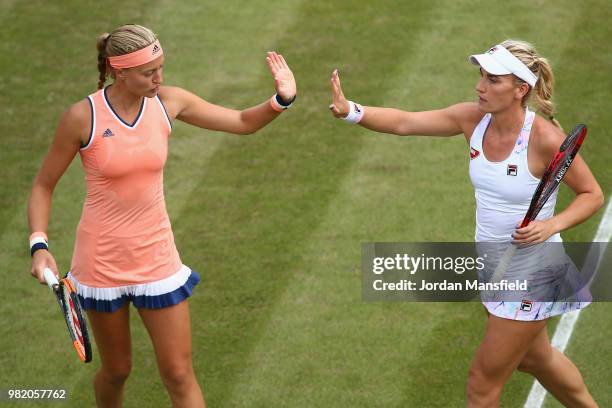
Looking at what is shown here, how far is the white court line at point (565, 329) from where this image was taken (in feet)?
24.9

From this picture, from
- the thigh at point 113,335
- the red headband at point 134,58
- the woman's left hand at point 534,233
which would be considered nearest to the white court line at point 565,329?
the woman's left hand at point 534,233

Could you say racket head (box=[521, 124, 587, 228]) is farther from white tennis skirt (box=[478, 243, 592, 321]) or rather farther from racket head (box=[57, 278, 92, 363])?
racket head (box=[57, 278, 92, 363])

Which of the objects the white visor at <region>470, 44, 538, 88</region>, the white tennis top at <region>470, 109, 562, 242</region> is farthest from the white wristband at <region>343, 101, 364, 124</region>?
the white visor at <region>470, 44, 538, 88</region>

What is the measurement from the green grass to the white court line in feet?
0.22

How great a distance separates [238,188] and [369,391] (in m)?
2.60

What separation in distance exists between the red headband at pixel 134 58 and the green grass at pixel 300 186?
2.43 metres

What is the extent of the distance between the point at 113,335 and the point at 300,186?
3211 millimetres

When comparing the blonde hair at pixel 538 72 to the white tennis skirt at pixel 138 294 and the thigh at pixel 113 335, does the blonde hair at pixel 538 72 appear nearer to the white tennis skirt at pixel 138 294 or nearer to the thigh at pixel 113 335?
the white tennis skirt at pixel 138 294

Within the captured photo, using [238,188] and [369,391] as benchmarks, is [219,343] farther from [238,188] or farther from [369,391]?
[238,188]

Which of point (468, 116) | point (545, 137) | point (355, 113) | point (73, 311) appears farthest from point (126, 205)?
point (545, 137)

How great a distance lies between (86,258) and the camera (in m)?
6.58

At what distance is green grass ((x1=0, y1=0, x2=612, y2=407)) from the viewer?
26.0 ft

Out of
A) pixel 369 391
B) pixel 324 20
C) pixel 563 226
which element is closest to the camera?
pixel 563 226

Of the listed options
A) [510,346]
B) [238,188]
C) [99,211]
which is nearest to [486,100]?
[510,346]
